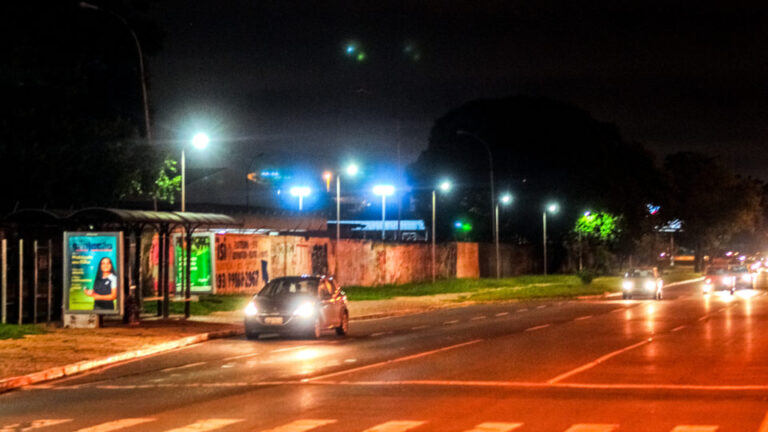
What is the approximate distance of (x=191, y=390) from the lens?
51.5 ft

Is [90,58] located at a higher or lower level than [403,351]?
higher

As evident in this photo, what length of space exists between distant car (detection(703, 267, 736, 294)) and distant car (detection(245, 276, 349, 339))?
34.4m

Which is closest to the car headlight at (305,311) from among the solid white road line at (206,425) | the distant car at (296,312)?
the distant car at (296,312)

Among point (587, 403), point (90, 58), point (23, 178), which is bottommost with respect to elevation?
point (587, 403)

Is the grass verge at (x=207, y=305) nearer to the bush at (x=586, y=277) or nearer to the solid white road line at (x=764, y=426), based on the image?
the solid white road line at (x=764, y=426)

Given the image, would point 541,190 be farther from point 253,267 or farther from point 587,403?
point 587,403

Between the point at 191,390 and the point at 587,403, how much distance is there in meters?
5.56

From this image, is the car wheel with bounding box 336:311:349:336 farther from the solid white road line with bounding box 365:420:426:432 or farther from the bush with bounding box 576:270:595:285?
the bush with bounding box 576:270:595:285

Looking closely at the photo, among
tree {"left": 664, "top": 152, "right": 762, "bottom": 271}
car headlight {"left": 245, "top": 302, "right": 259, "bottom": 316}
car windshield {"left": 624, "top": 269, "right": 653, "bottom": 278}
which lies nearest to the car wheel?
car headlight {"left": 245, "top": 302, "right": 259, "bottom": 316}

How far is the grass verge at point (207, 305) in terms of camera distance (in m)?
34.1

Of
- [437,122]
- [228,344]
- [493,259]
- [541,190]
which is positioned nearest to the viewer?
[228,344]

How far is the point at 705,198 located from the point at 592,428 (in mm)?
103967

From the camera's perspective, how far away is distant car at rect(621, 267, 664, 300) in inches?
1847

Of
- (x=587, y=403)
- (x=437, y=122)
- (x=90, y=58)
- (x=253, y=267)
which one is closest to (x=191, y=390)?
(x=587, y=403)
